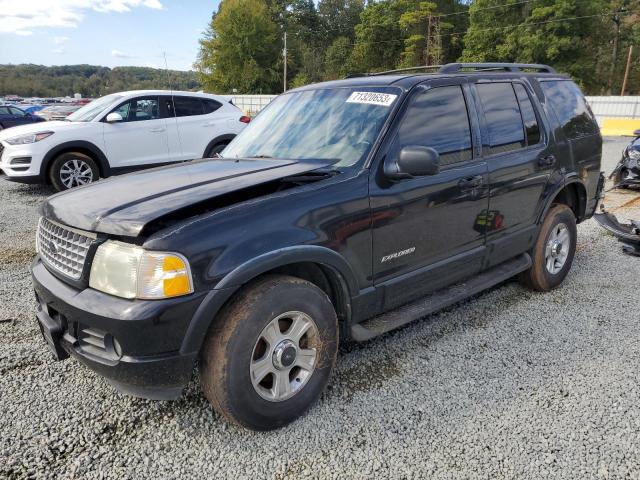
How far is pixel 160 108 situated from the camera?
927 cm

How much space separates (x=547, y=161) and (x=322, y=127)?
2.11 meters

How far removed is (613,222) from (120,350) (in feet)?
19.0

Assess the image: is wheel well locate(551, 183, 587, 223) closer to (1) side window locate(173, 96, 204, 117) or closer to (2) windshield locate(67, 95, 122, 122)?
(1) side window locate(173, 96, 204, 117)

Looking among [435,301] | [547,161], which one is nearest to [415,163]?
[435,301]

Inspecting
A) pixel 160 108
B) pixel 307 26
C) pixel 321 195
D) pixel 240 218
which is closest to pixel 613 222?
pixel 321 195

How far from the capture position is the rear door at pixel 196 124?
31.2ft

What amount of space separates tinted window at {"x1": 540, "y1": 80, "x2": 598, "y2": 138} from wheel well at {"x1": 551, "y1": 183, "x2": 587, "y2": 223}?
490mm

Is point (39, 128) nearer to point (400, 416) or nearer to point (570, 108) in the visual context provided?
point (570, 108)

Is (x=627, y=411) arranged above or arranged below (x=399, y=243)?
below

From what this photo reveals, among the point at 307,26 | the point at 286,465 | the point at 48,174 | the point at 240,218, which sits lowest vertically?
the point at 286,465

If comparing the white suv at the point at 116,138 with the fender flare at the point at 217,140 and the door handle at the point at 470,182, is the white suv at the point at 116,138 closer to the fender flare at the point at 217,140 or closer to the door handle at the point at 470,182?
the fender flare at the point at 217,140

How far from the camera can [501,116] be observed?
3807 millimetres

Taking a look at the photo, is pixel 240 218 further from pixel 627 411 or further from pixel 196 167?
pixel 627 411

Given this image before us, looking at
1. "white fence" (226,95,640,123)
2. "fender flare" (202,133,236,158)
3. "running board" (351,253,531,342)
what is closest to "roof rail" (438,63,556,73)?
"running board" (351,253,531,342)
